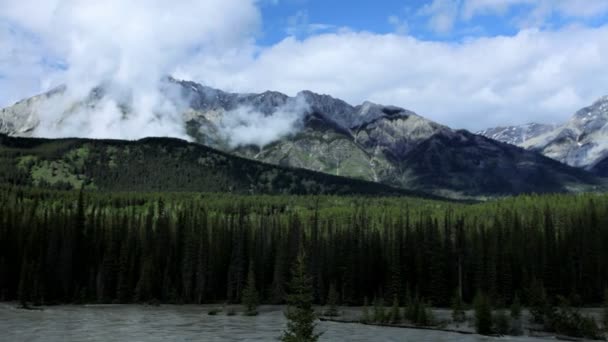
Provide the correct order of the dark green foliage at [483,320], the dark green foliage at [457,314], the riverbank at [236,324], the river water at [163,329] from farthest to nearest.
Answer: the dark green foliage at [457,314] < the dark green foliage at [483,320] < the riverbank at [236,324] < the river water at [163,329]

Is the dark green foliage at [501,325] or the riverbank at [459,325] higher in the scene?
the dark green foliage at [501,325]

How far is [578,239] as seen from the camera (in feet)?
494

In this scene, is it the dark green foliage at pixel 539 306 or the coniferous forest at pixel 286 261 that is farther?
the coniferous forest at pixel 286 261

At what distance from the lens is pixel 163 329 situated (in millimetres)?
87000

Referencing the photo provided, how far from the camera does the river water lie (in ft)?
251

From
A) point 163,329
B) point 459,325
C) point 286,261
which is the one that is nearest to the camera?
point 163,329

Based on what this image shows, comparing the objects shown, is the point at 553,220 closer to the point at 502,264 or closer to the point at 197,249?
the point at 502,264

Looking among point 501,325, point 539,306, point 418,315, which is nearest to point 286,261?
point 418,315

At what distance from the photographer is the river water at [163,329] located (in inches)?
3015

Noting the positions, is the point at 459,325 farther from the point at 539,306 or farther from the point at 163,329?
the point at 163,329

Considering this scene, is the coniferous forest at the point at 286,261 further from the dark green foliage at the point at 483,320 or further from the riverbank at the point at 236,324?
the dark green foliage at the point at 483,320

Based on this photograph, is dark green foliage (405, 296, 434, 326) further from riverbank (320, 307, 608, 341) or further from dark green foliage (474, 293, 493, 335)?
dark green foliage (474, 293, 493, 335)

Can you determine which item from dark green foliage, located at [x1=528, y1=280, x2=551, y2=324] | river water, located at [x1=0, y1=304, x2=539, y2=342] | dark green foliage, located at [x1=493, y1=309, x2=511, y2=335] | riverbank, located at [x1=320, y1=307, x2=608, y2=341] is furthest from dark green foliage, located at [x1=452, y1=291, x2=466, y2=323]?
dark green foliage, located at [x1=493, y1=309, x2=511, y2=335]

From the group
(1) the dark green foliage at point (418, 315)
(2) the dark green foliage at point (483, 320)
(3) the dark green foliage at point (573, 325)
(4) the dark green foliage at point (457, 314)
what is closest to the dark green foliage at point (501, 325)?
(2) the dark green foliage at point (483, 320)
